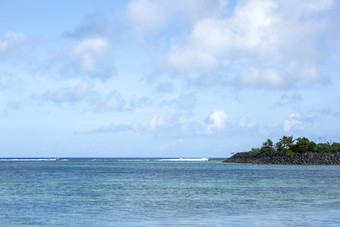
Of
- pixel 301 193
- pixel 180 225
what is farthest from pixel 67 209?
pixel 301 193

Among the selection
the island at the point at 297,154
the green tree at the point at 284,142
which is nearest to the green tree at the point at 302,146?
the island at the point at 297,154

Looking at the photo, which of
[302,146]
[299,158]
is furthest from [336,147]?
[299,158]

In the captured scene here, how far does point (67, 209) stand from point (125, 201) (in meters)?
6.32

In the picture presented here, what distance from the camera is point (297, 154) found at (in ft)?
518

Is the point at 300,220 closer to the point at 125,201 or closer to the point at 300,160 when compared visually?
the point at 125,201

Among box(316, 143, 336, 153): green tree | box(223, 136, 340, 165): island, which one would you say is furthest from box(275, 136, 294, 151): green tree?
box(316, 143, 336, 153): green tree

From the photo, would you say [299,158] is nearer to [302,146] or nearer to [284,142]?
[302,146]

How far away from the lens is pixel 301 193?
44.6 meters

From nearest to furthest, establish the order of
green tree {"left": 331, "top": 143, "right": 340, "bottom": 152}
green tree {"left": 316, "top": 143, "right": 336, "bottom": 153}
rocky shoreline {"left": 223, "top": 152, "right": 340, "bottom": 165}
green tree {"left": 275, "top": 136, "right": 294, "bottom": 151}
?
rocky shoreline {"left": 223, "top": 152, "right": 340, "bottom": 165} → green tree {"left": 316, "top": 143, "right": 336, "bottom": 153} → green tree {"left": 331, "top": 143, "right": 340, "bottom": 152} → green tree {"left": 275, "top": 136, "right": 294, "bottom": 151}

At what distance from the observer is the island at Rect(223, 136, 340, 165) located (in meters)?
148

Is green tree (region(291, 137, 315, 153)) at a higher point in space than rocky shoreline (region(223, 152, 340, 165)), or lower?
higher

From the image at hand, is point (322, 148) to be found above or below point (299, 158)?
above

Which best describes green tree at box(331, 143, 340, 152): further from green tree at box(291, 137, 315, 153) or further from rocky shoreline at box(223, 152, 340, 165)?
rocky shoreline at box(223, 152, 340, 165)

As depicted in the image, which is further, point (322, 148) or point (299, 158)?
point (322, 148)
